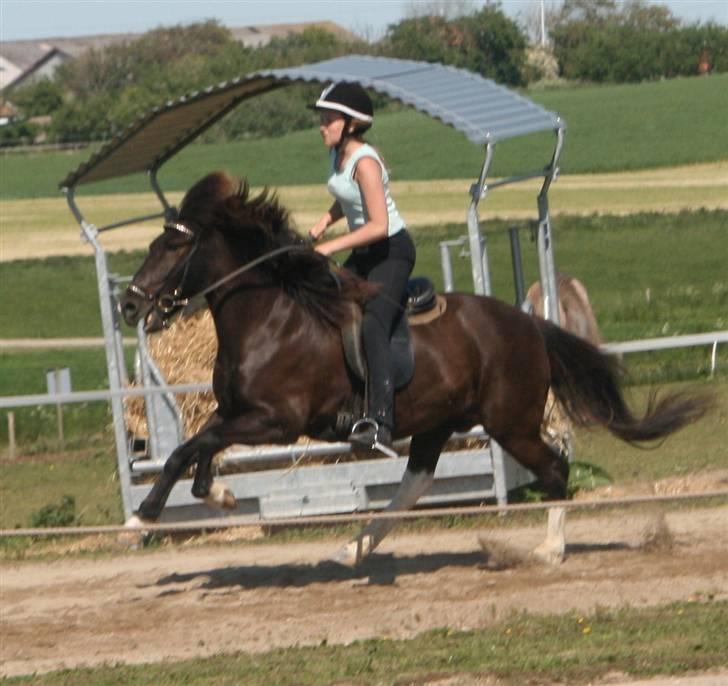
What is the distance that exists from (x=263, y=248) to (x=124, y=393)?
280cm

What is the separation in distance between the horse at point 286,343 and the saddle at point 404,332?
1.7 inches

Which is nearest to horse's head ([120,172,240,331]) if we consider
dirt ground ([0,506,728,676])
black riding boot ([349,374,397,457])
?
black riding boot ([349,374,397,457])

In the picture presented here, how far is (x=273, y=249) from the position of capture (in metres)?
8.60

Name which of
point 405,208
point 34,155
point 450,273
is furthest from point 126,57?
point 450,273

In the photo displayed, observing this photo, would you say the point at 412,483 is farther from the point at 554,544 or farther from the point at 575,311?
the point at 575,311

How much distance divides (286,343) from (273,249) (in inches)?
20.9

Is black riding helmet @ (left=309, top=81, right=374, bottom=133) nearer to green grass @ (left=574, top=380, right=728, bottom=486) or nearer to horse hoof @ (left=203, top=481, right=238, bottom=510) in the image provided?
horse hoof @ (left=203, top=481, right=238, bottom=510)

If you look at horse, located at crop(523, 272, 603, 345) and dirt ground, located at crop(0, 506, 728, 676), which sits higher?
horse, located at crop(523, 272, 603, 345)

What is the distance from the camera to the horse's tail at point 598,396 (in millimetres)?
9609

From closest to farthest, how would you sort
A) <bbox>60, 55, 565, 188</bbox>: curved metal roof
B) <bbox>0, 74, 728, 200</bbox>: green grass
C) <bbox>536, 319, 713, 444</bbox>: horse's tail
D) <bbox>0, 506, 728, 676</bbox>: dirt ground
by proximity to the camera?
<bbox>0, 506, 728, 676</bbox>: dirt ground, <bbox>536, 319, 713, 444</bbox>: horse's tail, <bbox>60, 55, 565, 188</bbox>: curved metal roof, <bbox>0, 74, 728, 200</bbox>: green grass

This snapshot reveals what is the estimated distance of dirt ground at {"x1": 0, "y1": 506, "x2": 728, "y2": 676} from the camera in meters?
7.87

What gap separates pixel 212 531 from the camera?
11.7 meters

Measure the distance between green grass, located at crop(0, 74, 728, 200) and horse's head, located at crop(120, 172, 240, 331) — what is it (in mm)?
46074

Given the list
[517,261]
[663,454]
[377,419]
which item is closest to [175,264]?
[377,419]
